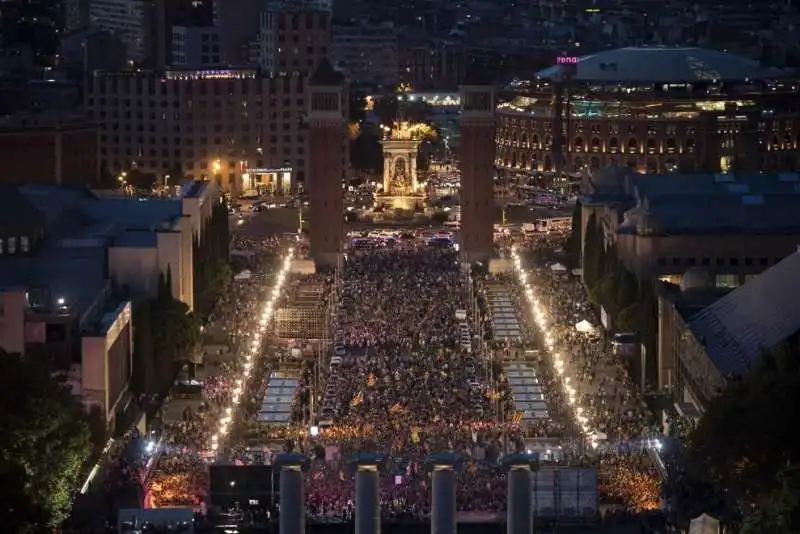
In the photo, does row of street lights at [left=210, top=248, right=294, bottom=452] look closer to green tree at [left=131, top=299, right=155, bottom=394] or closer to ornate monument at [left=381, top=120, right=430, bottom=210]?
green tree at [left=131, top=299, right=155, bottom=394]

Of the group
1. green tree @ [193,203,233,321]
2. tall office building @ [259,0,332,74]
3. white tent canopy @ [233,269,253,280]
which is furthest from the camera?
tall office building @ [259,0,332,74]

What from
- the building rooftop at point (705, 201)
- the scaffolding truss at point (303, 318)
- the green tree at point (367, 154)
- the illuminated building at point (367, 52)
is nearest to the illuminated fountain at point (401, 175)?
the green tree at point (367, 154)

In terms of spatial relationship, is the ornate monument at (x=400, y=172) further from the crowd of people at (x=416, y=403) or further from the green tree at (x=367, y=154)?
the crowd of people at (x=416, y=403)

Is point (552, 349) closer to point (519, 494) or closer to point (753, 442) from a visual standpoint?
point (753, 442)

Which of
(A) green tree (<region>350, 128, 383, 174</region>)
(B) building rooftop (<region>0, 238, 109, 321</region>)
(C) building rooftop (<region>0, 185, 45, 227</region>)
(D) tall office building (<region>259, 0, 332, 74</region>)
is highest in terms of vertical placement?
(D) tall office building (<region>259, 0, 332, 74</region>)

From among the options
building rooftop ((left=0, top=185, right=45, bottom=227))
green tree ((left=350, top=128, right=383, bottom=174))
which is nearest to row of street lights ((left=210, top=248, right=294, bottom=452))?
building rooftop ((left=0, top=185, right=45, bottom=227))

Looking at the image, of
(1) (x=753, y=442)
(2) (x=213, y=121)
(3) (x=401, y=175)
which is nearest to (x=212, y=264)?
(3) (x=401, y=175)

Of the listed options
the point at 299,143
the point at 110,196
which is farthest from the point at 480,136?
the point at 299,143
